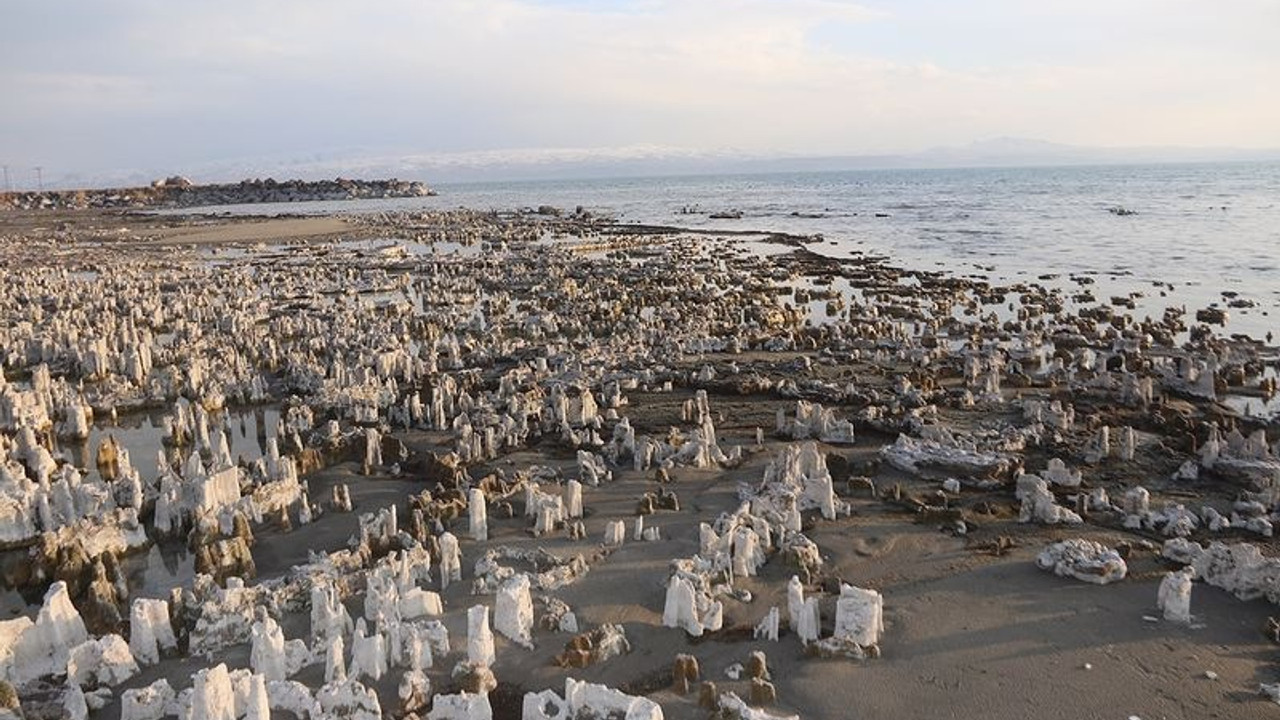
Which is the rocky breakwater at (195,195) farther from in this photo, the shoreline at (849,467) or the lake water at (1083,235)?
the shoreline at (849,467)

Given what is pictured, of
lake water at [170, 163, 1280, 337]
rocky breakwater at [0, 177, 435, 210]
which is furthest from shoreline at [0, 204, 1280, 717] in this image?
rocky breakwater at [0, 177, 435, 210]

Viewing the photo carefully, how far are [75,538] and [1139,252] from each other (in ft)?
156

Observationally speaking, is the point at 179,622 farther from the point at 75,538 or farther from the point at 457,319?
the point at 457,319

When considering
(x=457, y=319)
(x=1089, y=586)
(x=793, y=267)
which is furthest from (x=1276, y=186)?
(x=1089, y=586)

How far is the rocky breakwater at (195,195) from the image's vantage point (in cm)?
12450

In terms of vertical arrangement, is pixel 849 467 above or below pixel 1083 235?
below

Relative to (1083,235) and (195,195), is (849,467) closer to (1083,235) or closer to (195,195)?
(1083,235)

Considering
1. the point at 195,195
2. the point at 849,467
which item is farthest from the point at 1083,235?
the point at 195,195

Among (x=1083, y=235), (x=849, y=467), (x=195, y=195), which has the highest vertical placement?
(x=195, y=195)

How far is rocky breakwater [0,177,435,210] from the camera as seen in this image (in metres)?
124

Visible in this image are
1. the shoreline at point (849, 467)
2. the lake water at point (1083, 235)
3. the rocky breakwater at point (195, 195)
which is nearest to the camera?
the shoreline at point (849, 467)

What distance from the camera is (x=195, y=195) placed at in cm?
13438

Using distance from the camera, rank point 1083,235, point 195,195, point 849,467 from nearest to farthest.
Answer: point 849,467 < point 1083,235 < point 195,195

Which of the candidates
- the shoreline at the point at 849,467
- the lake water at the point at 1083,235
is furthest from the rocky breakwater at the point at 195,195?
the shoreline at the point at 849,467
